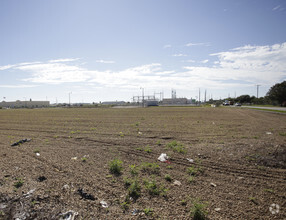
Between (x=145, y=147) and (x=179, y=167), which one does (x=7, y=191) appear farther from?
(x=145, y=147)

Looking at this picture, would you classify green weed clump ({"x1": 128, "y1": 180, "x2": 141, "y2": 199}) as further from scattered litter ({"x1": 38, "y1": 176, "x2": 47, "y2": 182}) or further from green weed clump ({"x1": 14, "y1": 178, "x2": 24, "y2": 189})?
green weed clump ({"x1": 14, "y1": 178, "x2": 24, "y2": 189})

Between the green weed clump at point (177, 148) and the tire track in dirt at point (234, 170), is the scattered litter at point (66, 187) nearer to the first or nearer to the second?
the tire track in dirt at point (234, 170)

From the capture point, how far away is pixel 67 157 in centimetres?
841

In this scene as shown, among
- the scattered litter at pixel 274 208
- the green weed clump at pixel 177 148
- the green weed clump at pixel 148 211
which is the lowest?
the scattered litter at pixel 274 208

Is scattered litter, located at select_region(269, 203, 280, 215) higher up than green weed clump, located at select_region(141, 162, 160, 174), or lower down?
lower down

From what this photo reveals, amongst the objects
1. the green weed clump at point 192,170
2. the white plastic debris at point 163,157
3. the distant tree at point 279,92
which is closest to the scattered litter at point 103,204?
the green weed clump at point 192,170

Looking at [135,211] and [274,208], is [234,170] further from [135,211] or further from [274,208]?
[135,211]

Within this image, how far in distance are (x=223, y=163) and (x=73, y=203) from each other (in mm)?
5520

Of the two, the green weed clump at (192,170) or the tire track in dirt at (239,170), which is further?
the green weed clump at (192,170)

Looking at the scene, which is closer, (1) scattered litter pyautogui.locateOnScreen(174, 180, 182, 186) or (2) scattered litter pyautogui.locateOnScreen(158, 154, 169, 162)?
(1) scattered litter pyautogui.locateOnScreen(174, 180, 182, 186)

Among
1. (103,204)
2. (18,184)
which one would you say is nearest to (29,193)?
(18,184)

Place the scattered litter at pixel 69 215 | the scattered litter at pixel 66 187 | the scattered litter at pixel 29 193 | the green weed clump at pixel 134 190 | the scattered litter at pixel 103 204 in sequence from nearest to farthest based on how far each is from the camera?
the scattered litter at pixel 69 215
the scattered litter at pixel 103 204
the scattered litter at pixel 29 193
the green weed clump at pixel 134 190
the scattered litter at pixel 66 187

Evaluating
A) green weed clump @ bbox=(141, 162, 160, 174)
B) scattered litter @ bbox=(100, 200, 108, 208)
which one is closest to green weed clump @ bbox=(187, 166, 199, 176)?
green weed clump @ bbox=(141, 162, 160, 174)

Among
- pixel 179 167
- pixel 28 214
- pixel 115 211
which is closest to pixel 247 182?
pixel 179 167
